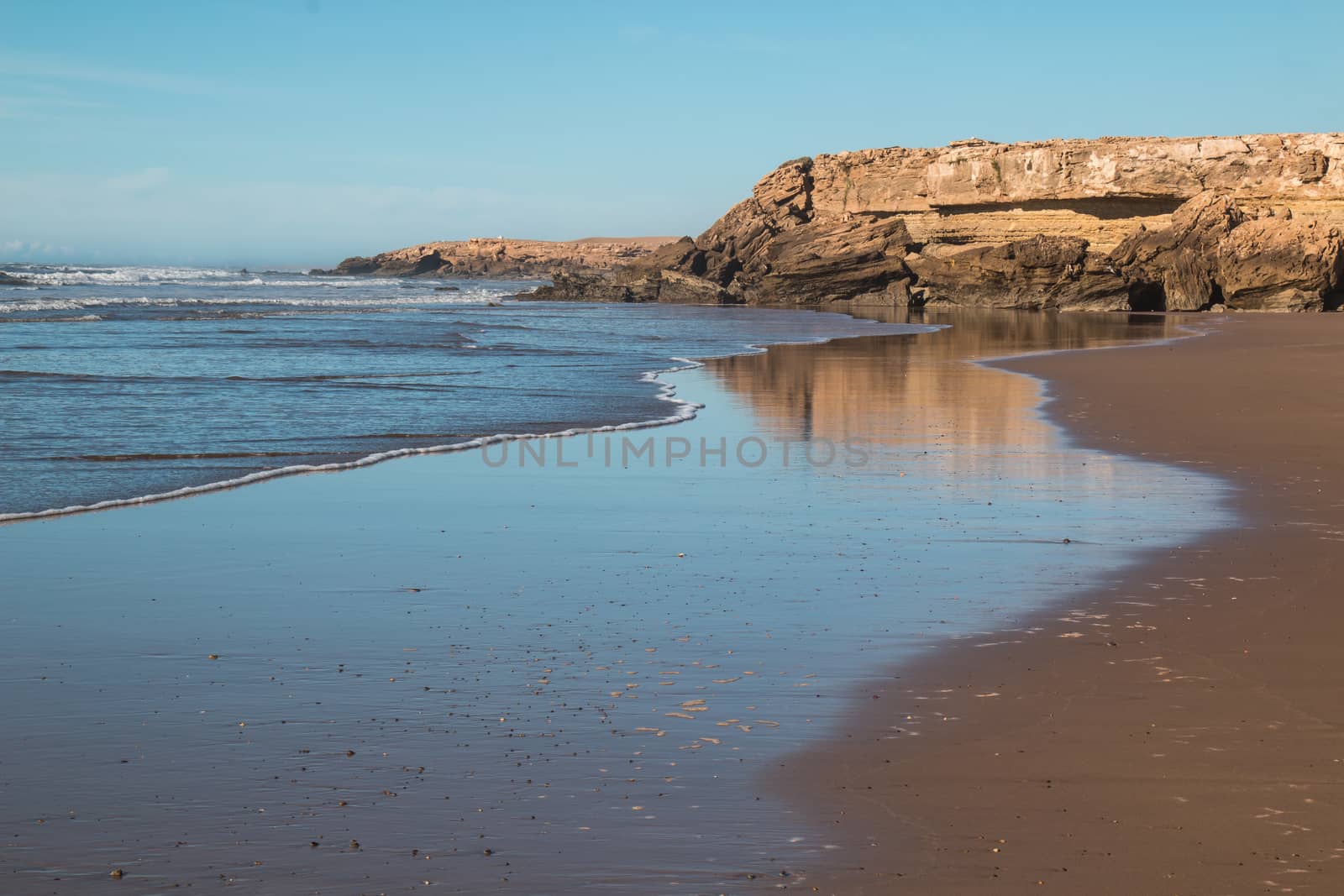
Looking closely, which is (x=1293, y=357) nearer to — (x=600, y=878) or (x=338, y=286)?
(x=600, y=878)

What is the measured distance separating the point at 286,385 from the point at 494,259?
112523mm

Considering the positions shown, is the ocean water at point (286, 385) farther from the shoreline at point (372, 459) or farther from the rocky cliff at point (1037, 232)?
the rocky cliff at point (1037, 232)

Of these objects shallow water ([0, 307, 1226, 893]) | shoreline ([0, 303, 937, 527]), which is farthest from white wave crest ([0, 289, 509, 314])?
shallow water ([0, 307, 1226, 893])

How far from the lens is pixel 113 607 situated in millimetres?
5375

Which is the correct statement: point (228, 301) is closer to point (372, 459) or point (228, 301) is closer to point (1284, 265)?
point (1284, 265)

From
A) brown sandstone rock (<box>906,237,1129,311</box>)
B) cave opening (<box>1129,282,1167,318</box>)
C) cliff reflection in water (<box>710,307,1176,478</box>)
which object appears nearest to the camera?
cliff reflection in water (<box>710,307,1176,478</box>)

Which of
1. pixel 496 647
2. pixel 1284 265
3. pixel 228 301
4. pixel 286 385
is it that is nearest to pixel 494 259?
pixel 228 301

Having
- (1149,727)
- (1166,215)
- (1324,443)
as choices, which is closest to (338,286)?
(1166,215)

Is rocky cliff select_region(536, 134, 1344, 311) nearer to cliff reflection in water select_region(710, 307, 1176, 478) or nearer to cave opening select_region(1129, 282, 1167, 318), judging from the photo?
cave opening select_region(1129, 282, 1167, 318)

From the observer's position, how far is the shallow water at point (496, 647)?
314 centimetres

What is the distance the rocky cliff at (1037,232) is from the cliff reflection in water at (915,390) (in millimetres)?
11780

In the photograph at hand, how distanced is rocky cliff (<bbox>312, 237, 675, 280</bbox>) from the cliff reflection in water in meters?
84.7

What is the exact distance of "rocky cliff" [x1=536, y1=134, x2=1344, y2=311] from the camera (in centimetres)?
3934

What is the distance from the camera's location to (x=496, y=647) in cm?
482
